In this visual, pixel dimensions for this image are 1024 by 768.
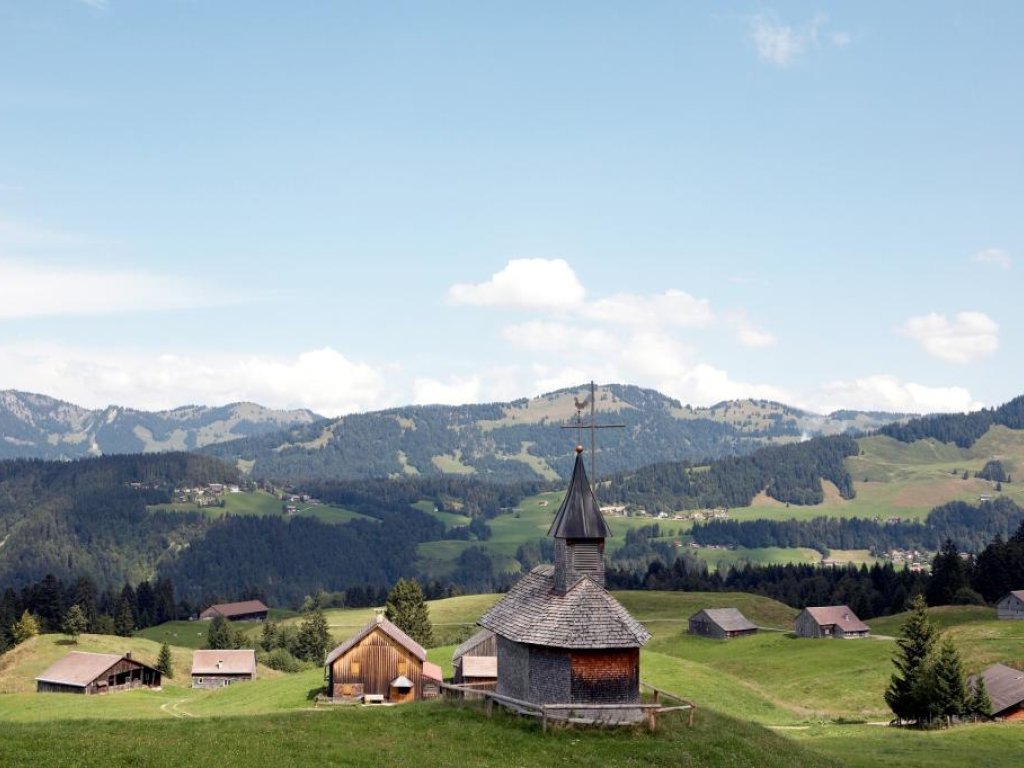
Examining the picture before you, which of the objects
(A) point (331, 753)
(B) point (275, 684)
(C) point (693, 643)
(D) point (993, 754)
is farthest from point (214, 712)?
(C) point (693, 643)

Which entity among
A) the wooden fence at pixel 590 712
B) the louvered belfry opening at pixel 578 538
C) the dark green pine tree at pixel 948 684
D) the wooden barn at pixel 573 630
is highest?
the louvered belfry opening at pixel 578 538

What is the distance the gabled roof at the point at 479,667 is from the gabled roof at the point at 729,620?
6725 centimetres

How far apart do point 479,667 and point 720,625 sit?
6838cm

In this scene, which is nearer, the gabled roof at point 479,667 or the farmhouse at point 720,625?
the gabled roof at point 479,667

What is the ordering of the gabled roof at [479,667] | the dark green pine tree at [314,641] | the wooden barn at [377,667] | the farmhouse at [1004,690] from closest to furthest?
the farmhouse at [1004,690] → the wooden barn at [377,667] → the gabled roof at [479,667] → the dark green pine tree at [314,641]

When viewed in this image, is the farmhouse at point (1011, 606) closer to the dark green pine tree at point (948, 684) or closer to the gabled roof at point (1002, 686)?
the gabled roof at point (1002, 686)

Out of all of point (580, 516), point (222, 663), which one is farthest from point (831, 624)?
point (580, 516)

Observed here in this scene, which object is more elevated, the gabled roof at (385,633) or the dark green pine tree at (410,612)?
the gabled roof at (385,633)

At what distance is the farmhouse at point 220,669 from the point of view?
120 metres

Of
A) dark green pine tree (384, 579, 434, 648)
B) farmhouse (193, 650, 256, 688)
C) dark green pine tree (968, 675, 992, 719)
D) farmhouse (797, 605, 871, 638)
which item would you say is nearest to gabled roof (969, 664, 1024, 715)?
dark green pine tree (968, 675, 992, 719)

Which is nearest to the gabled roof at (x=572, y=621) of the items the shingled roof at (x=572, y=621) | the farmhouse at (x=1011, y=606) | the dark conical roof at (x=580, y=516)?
the shingled roof at (x=572, y=621)

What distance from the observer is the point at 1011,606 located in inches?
5182

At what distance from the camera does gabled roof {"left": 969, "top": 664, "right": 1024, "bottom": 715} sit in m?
73.1

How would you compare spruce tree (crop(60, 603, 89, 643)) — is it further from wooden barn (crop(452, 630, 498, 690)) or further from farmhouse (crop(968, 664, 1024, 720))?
farmhouse (crop(968, 664, 1024, 720))
